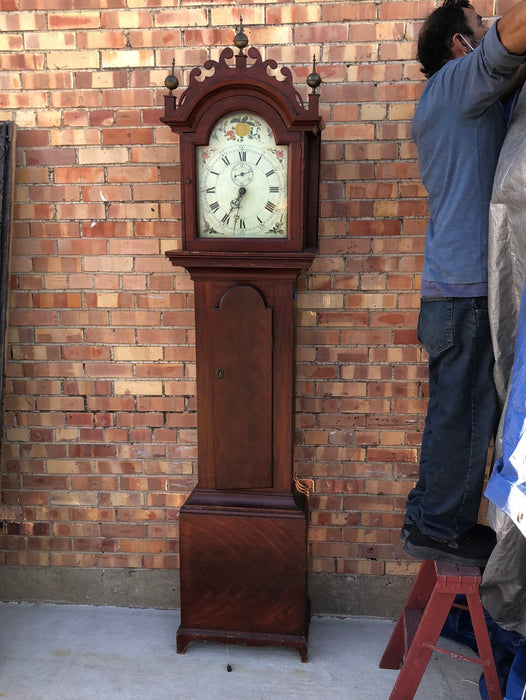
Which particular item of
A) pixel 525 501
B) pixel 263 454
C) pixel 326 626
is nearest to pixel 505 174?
pixel 525 501

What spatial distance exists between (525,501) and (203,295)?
4.09ft

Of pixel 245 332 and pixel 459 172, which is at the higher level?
pixel 459 172

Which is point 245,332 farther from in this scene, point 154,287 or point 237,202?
point 154,287

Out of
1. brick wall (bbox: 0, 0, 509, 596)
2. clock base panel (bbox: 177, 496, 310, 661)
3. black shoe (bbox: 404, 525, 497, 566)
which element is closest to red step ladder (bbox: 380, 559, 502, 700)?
black shoe (bbox: 404, 525, 497, 566)

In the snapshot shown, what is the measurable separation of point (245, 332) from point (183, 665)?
52.1 inches

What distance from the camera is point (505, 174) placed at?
66.5 inches

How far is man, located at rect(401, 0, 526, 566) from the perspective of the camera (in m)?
1.79

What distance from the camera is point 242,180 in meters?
2.00

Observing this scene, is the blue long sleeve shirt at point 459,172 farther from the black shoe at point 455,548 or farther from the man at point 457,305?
the black shoe at point 455,548

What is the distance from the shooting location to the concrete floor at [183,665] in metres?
2.14

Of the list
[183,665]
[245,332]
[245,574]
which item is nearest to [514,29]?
[245,332]

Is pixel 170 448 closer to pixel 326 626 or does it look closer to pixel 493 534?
pixel 326 626

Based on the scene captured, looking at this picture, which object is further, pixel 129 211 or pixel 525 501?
pixel 129 211

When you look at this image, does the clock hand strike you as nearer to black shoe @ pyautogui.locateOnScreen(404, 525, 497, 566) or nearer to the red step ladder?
black shoe @ pyautogui.locateOnScreen(404, 525, 497, 566)
